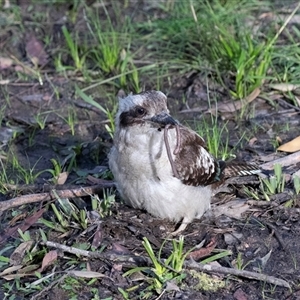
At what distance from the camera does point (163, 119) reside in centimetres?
590

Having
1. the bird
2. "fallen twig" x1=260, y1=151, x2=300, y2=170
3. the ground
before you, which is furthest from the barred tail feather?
the bird

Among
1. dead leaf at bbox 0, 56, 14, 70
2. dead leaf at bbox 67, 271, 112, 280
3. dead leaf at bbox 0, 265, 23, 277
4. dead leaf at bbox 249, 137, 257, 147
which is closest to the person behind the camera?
dead leaf at bbox 67, 271, 112, 280

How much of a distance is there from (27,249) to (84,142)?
1.98 metres

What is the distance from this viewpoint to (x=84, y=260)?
5809 millimetres

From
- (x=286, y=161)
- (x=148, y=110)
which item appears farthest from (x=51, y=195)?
(x=286, y=161)

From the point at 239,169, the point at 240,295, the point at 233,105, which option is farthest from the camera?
the point at 233,105

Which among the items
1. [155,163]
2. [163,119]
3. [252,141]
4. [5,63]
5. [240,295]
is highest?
[163,119]

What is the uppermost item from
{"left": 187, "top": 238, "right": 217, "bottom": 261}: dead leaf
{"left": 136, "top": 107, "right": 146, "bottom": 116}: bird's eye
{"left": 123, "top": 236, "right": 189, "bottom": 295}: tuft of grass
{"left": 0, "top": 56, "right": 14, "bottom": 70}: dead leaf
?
{"left": 136, "top": 107, "right": 146, "bottom": 116}: bird's eye

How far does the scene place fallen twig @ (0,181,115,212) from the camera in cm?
655

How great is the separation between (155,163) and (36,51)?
150 inches

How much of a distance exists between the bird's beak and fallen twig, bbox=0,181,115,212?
969 millimetres

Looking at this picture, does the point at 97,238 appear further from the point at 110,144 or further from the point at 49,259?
the point at 110,144

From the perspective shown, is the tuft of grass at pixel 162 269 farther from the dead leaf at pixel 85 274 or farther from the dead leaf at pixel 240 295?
the dead leaf at pixel 240 295

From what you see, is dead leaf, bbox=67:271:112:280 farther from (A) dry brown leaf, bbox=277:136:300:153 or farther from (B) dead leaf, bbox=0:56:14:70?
(B) dead leaf, bbox=0:56:14:70
